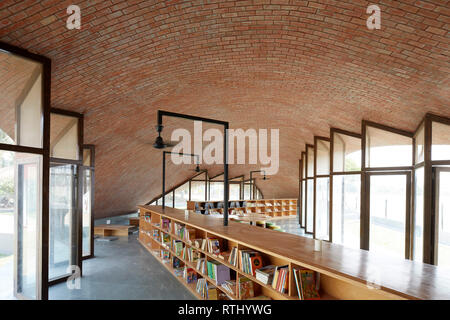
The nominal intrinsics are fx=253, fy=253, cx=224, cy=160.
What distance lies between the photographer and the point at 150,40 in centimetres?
351

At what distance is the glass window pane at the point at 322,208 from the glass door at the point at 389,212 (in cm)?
272

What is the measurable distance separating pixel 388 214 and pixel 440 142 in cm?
232

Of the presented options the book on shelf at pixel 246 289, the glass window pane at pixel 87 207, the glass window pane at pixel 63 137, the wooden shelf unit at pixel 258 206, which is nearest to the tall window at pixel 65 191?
the glass window pane at pixel 63 137

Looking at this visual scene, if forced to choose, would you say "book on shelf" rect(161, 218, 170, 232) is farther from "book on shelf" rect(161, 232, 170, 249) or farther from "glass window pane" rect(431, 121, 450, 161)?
"glass window pane" rect(431, 121, 450, 161)

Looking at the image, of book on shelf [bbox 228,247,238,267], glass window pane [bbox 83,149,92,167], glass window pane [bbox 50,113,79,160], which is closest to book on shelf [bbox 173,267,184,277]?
book on shelf [bbox 228,247,238,267]

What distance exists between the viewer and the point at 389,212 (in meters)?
5.91

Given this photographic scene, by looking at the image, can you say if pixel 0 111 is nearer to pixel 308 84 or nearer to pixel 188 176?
pixel 308 84

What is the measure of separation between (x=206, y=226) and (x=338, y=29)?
3.40 meters

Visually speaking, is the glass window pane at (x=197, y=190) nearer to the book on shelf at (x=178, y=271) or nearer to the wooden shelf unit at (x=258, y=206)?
the wooden shelf unit at (x=258, y=206)

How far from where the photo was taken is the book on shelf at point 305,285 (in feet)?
8.15
